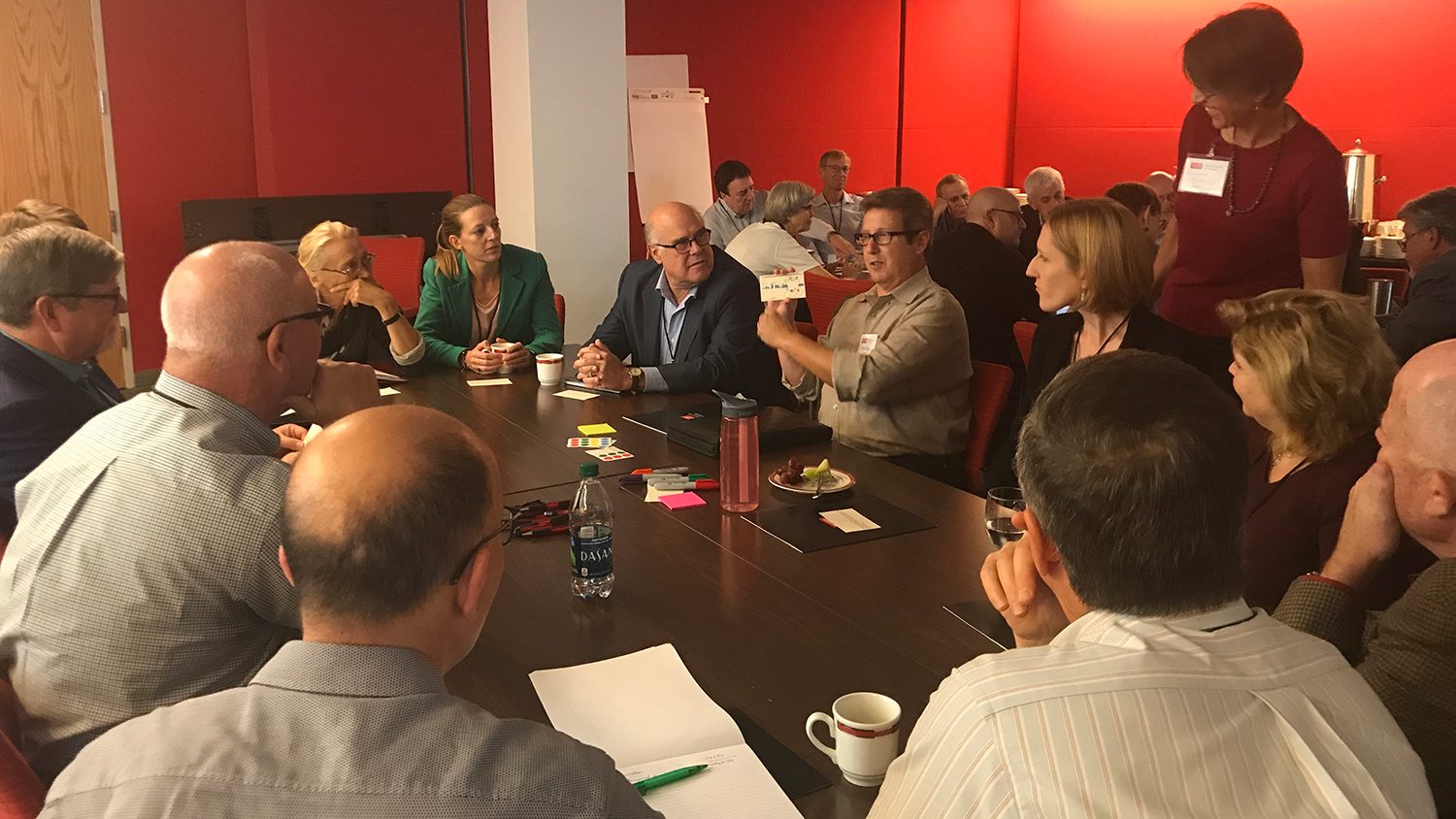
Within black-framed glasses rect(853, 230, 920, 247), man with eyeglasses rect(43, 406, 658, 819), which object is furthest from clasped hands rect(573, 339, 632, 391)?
man with eyeglasses rect(43, 406, 658, 819)

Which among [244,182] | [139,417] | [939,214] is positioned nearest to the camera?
[139,417]

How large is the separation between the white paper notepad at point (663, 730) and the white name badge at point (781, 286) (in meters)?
A: 1.76

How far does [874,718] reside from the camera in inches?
57.5

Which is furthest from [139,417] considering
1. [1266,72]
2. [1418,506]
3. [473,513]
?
[1266,72]

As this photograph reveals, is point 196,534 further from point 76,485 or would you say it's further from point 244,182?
point 244,182

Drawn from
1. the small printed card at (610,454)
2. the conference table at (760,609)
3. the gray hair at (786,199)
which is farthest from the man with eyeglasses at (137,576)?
the gray hair at (786,199)

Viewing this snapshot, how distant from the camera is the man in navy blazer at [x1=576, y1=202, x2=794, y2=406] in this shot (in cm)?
394

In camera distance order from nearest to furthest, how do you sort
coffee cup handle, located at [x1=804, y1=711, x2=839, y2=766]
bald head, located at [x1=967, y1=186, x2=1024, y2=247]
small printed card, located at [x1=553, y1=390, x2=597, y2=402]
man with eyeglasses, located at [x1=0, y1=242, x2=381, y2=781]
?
coffee cup handle, located at [x1=804, y1=711, x2=839, y2=766], man with eyeglasses, located at [x1=0, y1=242, x2=381, y2=781], small printed card, located at [x1=553, y1=390, x2=597, y2=402], bald head, located at [x1=967, y1=186, x2=1024, y2=247]

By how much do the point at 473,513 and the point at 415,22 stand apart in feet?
22.8

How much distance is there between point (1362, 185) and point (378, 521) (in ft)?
26.6

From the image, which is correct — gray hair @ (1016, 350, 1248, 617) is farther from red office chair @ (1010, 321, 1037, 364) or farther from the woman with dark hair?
red office chair @ (1010, 321, 1037, 364)

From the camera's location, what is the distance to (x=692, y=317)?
417 centimetres

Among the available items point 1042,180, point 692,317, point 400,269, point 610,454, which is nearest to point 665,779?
point 610,454

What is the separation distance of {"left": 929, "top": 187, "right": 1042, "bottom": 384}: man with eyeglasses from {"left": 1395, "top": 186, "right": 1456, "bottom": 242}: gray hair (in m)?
1.94
